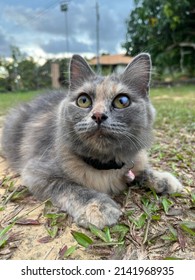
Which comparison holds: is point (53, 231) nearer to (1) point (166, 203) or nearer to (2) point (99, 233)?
(2) point (99, 233)

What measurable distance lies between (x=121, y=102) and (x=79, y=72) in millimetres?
454

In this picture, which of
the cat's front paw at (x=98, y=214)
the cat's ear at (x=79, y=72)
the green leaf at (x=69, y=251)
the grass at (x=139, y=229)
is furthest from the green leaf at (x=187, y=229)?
the cat's ear at (x=79, y=72)

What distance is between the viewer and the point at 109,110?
1.86 metres

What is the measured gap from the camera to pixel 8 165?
9.98 ft

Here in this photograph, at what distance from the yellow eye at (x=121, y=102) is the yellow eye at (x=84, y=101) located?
16 cm

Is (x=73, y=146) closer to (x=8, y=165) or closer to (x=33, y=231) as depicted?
(x=33, y=231)

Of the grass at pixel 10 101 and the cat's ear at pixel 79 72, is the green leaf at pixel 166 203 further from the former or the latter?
the grass at pixel 10 101

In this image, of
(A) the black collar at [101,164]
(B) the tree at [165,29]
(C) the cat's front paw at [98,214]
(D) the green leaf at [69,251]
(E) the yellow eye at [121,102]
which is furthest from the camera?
(B) the tree at [165,29]

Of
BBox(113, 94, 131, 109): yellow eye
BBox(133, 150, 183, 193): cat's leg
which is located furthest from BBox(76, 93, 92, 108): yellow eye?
BBox(133, 150, 183, 193): cat's leg

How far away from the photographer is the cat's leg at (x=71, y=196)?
1.76 meters

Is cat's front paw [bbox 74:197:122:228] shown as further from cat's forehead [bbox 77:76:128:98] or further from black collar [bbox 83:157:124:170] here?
cat's forehead [bbox 77:76:128:98]
